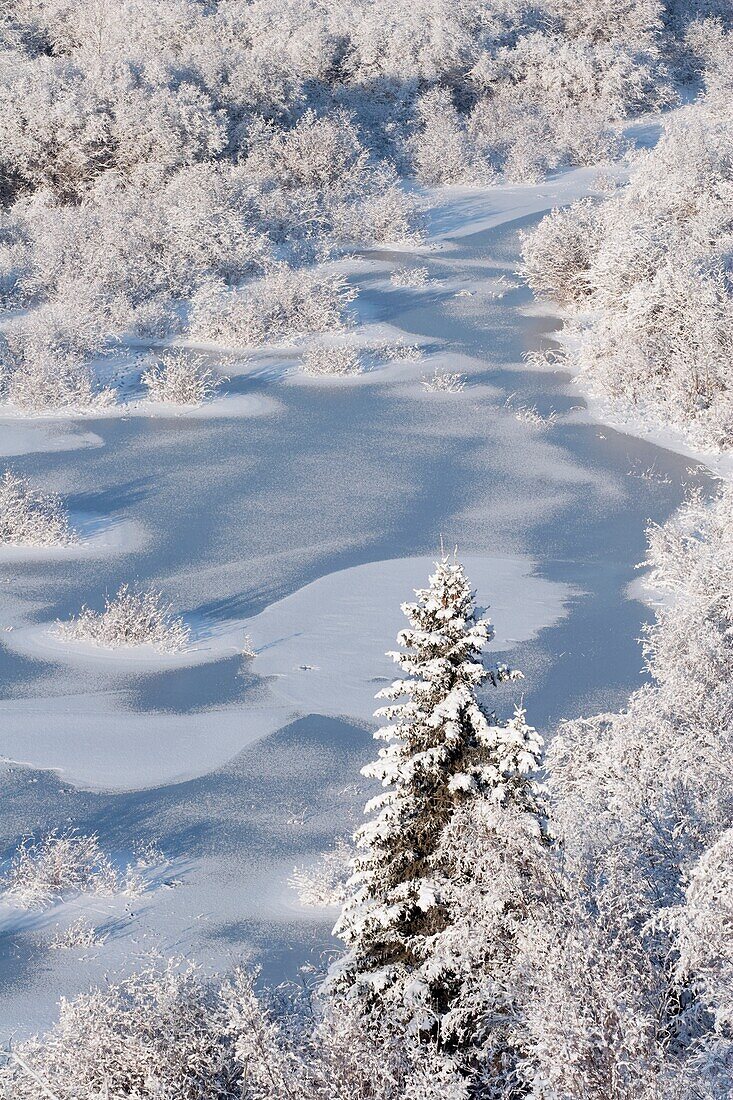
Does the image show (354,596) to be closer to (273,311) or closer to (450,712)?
(450,712)

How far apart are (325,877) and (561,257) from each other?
1569 cm

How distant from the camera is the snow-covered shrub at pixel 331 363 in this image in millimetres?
18266

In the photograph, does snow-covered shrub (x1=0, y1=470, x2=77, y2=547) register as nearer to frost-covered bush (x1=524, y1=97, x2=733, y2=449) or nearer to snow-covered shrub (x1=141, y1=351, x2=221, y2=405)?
snow-covered shrub (x1=141, y1=351, x2=221, y2=405)

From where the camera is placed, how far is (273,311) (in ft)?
65.5

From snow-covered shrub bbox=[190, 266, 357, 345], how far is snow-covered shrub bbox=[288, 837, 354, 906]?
12.7m

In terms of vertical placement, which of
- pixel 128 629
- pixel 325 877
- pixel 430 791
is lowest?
pixel 325 877

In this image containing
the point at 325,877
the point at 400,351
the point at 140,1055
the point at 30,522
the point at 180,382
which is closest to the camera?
the point at 140,1055

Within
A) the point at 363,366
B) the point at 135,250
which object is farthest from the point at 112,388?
the point at 135,250

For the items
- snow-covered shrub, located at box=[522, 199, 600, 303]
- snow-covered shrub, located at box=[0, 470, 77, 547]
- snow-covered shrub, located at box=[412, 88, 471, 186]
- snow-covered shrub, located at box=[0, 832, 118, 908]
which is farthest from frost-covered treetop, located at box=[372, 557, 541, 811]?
snow-covered shrub, located at box=[412, 88, 471, 186]

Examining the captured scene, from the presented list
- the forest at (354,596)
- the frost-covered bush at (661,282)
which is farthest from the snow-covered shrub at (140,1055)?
the frost-covered bush at (661,282)

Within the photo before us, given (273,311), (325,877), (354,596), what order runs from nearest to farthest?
(325,877) → (354,596) → (273,311)

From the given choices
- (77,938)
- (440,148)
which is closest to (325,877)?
(77,938)

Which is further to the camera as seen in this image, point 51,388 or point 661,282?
point 661,282

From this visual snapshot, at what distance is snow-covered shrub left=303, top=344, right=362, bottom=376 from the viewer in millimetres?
18266
